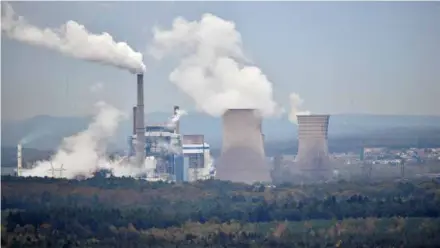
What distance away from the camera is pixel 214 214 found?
29.6ft

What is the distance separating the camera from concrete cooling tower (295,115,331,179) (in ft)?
30.8

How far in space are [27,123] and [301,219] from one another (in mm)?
2877

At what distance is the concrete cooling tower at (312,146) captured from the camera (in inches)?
370

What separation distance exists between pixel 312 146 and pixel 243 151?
29.5 inches

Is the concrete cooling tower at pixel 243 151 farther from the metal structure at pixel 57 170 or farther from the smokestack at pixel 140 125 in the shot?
the metal structure at pixel 57 170

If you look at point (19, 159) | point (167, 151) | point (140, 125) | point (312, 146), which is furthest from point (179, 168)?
point (19, 159)

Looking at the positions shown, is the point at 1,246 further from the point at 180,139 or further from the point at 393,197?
the point at 393,197

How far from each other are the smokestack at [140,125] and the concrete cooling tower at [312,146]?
1.62m

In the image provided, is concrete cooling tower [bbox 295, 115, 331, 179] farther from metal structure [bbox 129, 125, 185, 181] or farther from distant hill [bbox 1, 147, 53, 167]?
distant hill [bbox 1, 147, 53, 167]

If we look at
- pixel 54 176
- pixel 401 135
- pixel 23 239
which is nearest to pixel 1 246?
pixel 23 239

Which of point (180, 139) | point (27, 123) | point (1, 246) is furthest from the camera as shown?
point (180, 139)

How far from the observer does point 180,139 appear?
956 cm

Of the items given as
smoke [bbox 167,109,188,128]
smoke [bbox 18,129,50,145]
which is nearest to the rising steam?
smoke [bbox 167,109,188,128]

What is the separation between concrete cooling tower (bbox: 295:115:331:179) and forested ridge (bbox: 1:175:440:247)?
0.63 ft
